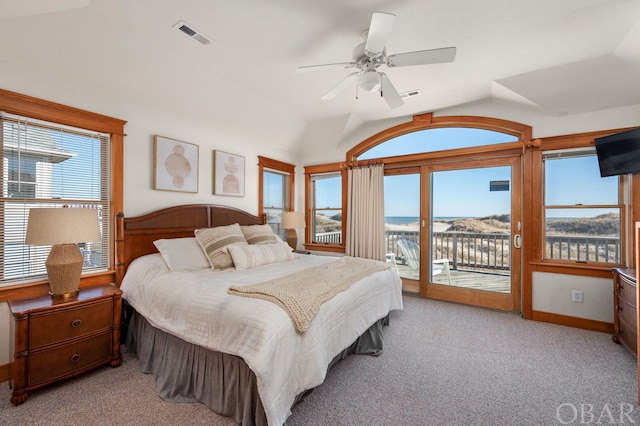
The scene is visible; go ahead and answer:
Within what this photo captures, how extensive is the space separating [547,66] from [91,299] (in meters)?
4.59

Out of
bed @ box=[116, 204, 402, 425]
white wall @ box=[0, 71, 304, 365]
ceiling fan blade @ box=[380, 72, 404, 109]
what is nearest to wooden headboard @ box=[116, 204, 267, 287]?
bed @ box=[116, 204, 402, 425]

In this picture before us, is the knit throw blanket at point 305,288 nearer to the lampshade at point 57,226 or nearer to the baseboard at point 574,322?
the lampshade at point 57,226

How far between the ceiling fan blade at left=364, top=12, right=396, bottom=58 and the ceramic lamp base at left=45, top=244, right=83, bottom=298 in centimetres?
274

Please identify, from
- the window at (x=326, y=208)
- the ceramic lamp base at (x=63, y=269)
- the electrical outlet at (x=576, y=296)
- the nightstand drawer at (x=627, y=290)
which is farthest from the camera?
the window at (x=326, y=208)

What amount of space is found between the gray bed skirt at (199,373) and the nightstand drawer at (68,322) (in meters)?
0.31

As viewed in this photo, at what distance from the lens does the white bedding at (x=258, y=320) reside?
1.46m

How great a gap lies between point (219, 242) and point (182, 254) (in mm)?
383

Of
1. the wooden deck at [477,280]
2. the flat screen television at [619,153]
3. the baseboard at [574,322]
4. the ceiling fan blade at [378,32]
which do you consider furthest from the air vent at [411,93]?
the baseboard at [574,322]

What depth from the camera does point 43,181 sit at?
2.29 metres

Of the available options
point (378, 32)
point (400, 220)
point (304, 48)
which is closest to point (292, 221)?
point (400, 220)

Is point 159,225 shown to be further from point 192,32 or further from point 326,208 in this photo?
point 326,208

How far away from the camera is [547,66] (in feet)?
8.76

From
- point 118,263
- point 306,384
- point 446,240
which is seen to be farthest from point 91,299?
point 446,240

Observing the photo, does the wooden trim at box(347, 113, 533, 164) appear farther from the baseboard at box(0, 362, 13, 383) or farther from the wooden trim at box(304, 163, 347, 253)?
the baseboard at box(0, 362, 13, 383)
